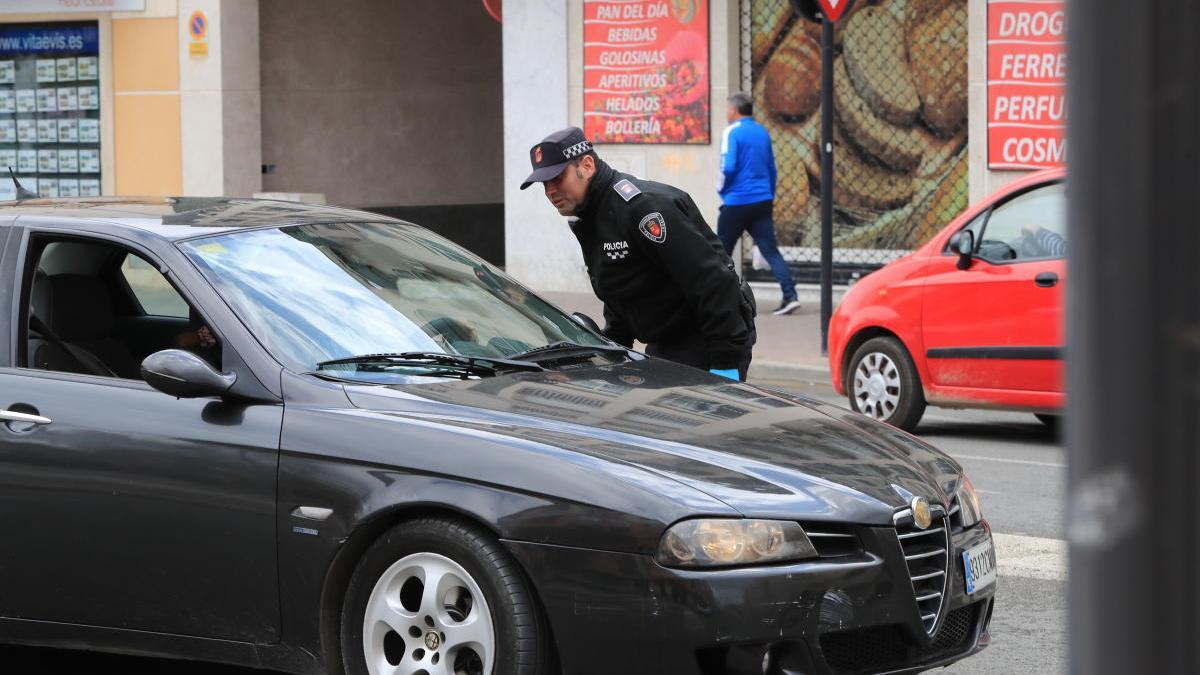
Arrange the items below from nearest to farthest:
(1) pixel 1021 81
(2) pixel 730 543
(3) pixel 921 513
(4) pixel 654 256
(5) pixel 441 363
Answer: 1. (2) pixel 730 543
2. (3) pixel 921 513
3. (5) pixel 441 363
4. (4) pixel 654 256
5. (1) pixel 1021 81

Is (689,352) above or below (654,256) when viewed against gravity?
below

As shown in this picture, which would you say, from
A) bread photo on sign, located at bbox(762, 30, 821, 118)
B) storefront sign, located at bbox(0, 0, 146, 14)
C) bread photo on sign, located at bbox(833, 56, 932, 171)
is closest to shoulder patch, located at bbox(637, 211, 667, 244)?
bread photo on sign, located at bbox(833, 56, 932, 171)

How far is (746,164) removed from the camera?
51.8ft

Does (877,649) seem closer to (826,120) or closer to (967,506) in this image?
(967,506)

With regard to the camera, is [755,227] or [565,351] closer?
[565,351]

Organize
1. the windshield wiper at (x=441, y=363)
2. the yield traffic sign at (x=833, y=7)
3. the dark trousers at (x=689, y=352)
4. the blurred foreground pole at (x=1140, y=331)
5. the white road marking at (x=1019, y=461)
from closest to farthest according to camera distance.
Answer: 1. the blurred foreground pole at (x=1140, y=331)
2. the windshield wiper at (x=441, y=363)
3. the dark trousers at (x=689, y=352)
4. the white road marking at (x=1019, y=461)
5. the yield traffic sign at (x=833, y=7)

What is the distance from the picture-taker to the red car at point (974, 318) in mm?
9906

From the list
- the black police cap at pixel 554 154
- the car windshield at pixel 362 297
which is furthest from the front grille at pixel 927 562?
the black police cap at pixel 554 154

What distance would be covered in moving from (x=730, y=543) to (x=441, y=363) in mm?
1241

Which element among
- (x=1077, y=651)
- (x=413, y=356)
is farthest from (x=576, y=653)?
(x=1077, y=651)

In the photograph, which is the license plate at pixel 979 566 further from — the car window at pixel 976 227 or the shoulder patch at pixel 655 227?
the car window at pixel 976 227

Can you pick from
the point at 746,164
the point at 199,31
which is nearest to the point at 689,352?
the point at 746,164

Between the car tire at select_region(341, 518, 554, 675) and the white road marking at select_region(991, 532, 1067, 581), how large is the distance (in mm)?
2888

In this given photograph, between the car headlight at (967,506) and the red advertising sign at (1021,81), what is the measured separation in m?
11.3
